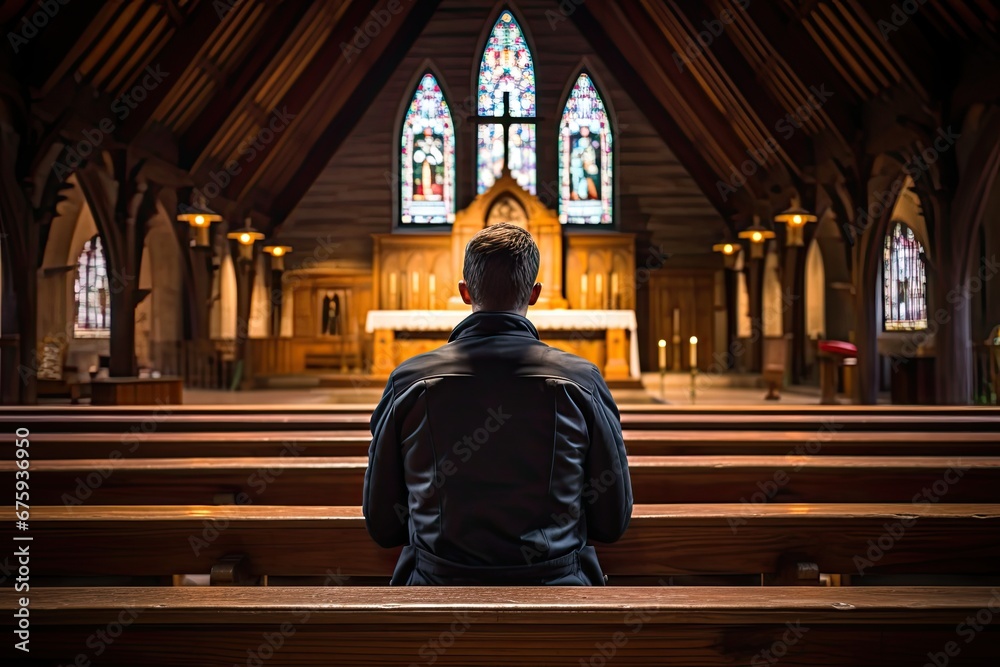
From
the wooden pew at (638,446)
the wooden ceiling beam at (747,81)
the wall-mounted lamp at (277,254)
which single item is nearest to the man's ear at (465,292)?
the wooden pew at (638,446)

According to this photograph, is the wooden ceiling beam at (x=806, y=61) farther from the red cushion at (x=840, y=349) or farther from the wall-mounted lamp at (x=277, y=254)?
the wall-mounted lamp at (x=277, y=254)

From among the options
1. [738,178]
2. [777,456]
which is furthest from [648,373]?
[777,456]

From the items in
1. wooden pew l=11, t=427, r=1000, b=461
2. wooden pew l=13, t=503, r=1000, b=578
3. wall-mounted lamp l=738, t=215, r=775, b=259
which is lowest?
wooden pew l=13, t=503, r=1000, b=578

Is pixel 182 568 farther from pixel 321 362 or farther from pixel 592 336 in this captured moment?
pixel 321 362

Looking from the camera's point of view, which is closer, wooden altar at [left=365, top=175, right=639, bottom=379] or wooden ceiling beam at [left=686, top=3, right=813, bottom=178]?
wooden ceiling beam at [left=686, top=3, right=813, bottom=178]

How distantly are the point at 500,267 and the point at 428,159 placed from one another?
1433 centimetres

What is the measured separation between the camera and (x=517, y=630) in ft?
4.56

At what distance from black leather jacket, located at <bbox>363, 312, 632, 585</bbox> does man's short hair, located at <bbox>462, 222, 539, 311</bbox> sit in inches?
1.6

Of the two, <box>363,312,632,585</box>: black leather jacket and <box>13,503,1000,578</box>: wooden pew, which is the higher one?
<box>363,312,632,585</box>: black leather jacket

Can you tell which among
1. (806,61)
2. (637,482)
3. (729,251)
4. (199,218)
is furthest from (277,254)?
(637,482)

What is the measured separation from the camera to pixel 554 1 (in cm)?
1557

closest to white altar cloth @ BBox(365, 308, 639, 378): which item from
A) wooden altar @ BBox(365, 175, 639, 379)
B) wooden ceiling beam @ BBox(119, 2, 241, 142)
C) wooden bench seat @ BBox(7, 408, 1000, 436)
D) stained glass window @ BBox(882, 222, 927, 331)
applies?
wooden altar @ BBox(365, 175, 639, 379)

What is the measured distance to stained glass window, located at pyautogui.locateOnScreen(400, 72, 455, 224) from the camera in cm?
1566

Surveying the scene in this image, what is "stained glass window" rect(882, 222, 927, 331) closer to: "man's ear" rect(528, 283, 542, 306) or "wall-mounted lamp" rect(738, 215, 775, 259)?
"wall-mounted lamp" rect(738, 215, 775, 259)
